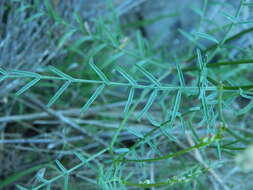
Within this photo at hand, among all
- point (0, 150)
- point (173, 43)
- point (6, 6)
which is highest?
point (173, 43)

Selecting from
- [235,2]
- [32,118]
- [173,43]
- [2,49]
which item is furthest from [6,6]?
[235,2]

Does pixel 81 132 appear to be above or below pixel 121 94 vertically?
below

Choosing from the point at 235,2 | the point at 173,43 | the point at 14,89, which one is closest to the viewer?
the point at 14,89

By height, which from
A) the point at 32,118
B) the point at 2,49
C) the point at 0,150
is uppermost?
the point at 2,49

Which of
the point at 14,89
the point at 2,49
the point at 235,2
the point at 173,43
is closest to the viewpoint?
the point at 2,49

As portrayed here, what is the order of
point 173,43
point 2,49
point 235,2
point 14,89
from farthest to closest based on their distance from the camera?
1. point 173,43
2. point 235,2
3. point 14,89
4. point 2,49

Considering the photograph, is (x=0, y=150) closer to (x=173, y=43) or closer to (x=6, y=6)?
(x=6, y=6)

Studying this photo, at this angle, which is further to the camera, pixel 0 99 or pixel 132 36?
pixel 132 36

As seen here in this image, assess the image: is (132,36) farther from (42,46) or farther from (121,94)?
(42,46)

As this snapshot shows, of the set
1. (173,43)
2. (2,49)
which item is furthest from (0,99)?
(173,43)
